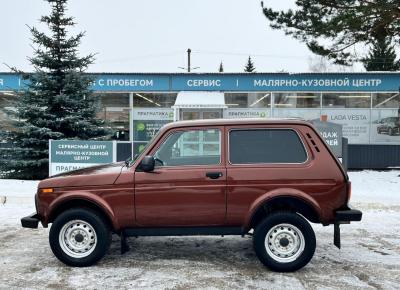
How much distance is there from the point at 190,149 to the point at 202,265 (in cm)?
148

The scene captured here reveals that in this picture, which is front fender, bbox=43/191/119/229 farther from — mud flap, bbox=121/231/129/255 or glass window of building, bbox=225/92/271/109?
glass window of building, bbox=225/92/271/109

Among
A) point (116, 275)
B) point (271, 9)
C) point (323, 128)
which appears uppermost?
point (271, 9)

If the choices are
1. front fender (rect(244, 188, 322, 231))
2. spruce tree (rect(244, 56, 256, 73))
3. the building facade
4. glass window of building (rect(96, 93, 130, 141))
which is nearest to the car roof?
front fender (rect(244, 188, 322, 231))

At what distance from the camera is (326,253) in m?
6.32

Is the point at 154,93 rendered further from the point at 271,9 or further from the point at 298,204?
the point at 298,204

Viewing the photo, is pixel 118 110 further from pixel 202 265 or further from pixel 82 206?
pixel 202 265

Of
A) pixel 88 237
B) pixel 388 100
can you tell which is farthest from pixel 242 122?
pixel 388 100

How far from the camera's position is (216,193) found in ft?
18.0

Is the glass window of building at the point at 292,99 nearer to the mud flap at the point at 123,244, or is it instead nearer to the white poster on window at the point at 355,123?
the white poster on window at the point at 355,123

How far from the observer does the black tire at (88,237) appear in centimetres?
558

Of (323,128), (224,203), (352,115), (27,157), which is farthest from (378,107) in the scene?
(224,203)

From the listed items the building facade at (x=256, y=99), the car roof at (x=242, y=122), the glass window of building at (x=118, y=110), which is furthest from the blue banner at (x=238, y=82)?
the car roof at (x=242, y=122)

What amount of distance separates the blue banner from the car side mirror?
534 inches

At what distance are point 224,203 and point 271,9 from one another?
1087 cm
